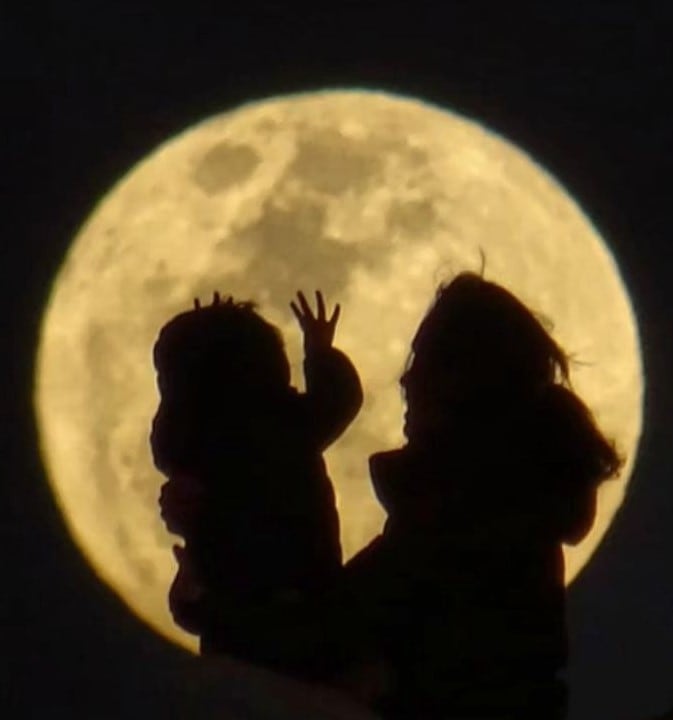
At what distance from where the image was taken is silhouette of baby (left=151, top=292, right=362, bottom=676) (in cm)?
187

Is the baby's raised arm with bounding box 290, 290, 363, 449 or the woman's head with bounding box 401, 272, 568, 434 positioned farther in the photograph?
the baby's raised arm with bounding box 290, 290, 363, 449

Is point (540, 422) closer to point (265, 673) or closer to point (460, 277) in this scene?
point (460, 277)

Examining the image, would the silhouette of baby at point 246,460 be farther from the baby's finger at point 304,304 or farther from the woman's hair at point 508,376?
the woman's hair at point 508,376

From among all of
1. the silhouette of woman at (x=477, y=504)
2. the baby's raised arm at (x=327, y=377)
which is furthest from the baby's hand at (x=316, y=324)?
the silhouette of woman at (x=477, y=504)

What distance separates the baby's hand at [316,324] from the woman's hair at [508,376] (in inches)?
6.7

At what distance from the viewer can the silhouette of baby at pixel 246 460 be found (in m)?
1.87

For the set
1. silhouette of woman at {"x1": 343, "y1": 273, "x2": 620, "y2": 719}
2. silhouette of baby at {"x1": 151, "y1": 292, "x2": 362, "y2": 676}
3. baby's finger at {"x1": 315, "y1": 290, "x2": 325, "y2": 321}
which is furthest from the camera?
baby's finger at {"x1": 315, "y1": 290, "x2": 325, "y2": 321}

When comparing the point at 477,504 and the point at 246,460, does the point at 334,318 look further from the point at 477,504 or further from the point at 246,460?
the point at 477,504

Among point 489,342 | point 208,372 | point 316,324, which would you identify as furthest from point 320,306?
point 489,342

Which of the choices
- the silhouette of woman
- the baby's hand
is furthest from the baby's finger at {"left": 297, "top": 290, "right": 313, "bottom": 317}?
the silhouette of woman

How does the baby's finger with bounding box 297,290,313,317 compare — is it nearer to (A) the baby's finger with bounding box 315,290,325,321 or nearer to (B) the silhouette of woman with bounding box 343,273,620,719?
(A) the baby's finger with bounding box 315,290,325,321

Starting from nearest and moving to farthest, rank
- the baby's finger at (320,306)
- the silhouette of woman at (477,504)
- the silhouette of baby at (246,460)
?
the silhouette of woman at (477,504) < the silhouette of baby at (246,460) < the baby's finger at (320,306)

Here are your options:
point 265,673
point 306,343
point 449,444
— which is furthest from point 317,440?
point 265,673

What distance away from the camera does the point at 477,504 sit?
5.90ft
